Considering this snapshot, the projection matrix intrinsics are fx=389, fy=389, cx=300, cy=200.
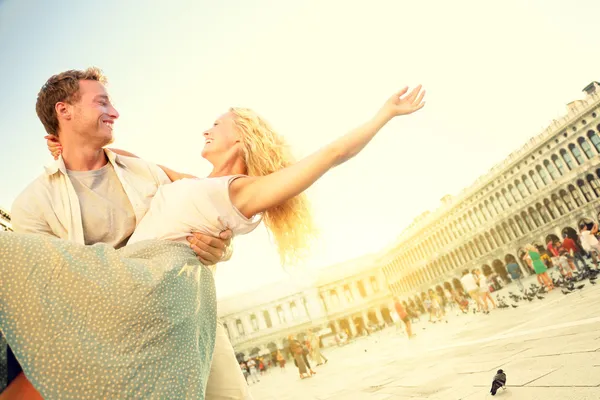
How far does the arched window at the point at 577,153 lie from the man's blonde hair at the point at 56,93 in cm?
4892

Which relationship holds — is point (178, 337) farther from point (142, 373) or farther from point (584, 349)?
point (584, 349)

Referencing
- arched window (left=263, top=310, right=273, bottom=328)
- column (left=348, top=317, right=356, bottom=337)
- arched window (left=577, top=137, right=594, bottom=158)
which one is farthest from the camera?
column (left=348, top=317, right=356, bottom=337)

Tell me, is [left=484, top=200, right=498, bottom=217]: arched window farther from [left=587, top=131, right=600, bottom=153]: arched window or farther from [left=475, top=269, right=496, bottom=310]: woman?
[left=475, top=269, right=496, bottom=310]: woman

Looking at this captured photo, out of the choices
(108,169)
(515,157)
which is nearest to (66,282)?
(108,169)

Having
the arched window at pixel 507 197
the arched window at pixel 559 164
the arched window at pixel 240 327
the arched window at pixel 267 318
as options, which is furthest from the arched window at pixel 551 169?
the arched window at pixel 240 327

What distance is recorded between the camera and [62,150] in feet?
6.15

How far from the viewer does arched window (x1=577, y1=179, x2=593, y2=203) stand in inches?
1555

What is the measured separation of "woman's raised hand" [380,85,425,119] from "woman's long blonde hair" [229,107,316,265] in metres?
0.51

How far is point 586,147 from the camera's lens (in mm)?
39781

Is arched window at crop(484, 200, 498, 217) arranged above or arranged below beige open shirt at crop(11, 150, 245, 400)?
above

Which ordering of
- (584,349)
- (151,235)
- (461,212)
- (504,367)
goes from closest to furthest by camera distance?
(151,235)
(584,349)
(504,367)
(461,212)

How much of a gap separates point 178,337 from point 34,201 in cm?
102

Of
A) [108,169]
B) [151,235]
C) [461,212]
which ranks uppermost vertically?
[461,212]

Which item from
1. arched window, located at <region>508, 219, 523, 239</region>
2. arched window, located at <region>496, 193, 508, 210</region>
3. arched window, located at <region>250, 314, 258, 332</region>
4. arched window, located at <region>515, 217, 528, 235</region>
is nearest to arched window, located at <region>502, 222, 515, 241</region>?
arched window, located at <region>508, 219, 523, 239</region>
